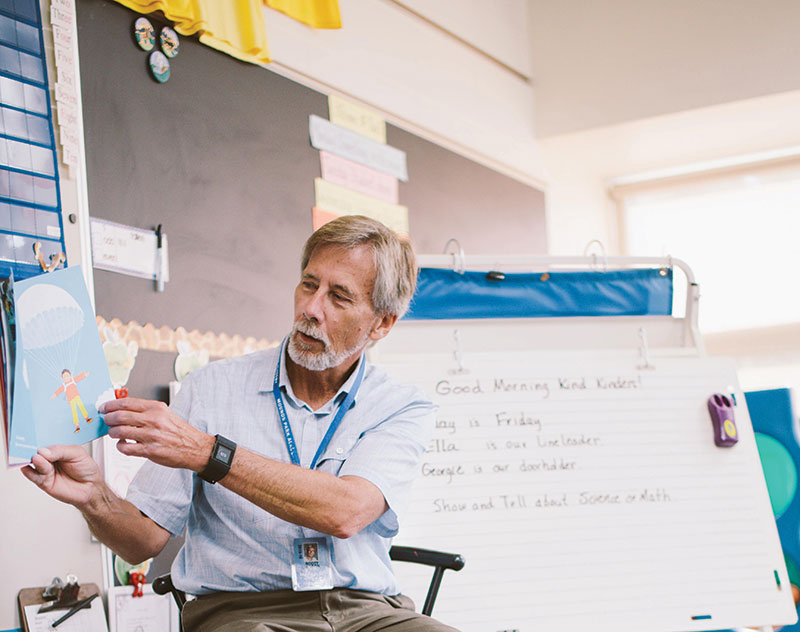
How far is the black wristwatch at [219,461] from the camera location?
1.44 meters

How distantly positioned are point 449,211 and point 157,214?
1.66 metres

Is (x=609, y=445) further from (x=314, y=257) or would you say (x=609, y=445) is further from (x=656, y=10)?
(x=656, y=10)

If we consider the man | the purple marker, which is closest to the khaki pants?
the man

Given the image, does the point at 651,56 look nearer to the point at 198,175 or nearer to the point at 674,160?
the point at 674,160

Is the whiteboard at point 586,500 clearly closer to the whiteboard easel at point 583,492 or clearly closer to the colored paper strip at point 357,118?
the whiteboard easel at point 583,492

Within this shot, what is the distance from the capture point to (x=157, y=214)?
8.30 ft

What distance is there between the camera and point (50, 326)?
1.40 metres

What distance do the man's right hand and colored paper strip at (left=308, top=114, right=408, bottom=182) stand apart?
6.36 feet

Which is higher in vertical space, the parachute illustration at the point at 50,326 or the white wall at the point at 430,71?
the white wall at the point at 430,71

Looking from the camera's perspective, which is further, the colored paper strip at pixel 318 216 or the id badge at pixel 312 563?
the colored paper strip at pixel 318 216

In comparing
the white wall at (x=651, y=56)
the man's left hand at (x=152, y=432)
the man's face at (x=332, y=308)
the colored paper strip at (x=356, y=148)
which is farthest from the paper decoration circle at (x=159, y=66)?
the white wall at (x=651, y=56)

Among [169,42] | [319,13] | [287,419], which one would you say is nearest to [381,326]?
[287,419]

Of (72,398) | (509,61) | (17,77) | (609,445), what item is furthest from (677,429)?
(509,61)

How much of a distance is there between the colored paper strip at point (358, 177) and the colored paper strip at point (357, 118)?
137mm
